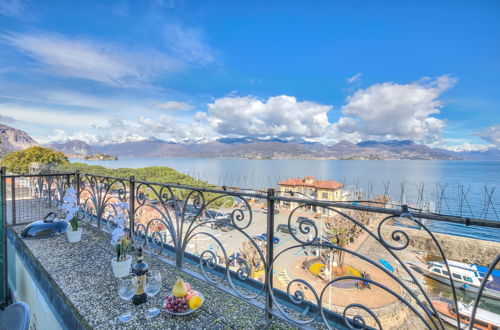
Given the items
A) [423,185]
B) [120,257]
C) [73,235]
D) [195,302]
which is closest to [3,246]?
[73,235]

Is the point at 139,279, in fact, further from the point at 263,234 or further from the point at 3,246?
the point at 3,246

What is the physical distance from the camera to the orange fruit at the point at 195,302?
1344mm

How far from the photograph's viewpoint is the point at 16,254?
2.61 metres

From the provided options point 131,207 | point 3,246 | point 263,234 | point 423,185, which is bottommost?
point 423,185

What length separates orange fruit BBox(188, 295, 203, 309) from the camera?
4.41 feet

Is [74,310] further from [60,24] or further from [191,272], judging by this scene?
[60,24]

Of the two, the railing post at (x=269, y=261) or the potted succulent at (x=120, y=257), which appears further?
the potted succulent at (x=120, y=257)

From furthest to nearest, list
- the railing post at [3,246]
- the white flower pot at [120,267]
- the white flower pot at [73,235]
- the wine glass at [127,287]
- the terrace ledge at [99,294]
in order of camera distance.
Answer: the railing post at [3,246], the white flower pot at [73,235], the white flower pot at [120,267], the wine glass at [127,287], the terrace ledge at [99,294]

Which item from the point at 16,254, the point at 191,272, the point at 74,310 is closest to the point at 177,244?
the point at 191,272

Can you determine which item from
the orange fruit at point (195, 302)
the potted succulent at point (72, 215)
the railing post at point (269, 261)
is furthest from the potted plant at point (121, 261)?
the railing post at point (269, 261)

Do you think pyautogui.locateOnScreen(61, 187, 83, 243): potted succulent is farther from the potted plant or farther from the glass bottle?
the glass bottle

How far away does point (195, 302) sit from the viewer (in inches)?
53.4

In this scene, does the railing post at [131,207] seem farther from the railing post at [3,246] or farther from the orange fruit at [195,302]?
the railing post at [3,246]

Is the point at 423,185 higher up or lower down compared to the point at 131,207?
lower down
